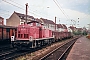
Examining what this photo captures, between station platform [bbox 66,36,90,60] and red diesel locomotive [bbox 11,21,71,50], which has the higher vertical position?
red diesel locomotive [bbox 11,21,71,50]

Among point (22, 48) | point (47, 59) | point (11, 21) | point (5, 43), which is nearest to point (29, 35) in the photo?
point (22, 48)

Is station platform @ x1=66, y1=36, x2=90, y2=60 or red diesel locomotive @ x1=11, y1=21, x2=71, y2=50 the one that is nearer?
station platform @ x1=66, y1=36, x2=90, y2=60

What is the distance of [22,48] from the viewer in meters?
15.7

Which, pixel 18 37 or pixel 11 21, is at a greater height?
pixel 11 21

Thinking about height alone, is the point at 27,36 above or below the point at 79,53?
above

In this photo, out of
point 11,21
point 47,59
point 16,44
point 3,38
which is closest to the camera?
point 47,59

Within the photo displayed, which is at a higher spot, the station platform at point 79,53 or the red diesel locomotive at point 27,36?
the red diesel locomotive at point 27,36

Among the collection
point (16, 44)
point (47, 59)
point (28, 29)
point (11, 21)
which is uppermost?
point (11, 21)

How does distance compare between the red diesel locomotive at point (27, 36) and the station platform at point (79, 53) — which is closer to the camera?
the station platform at point (79, 53)

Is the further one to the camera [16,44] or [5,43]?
[5,43]

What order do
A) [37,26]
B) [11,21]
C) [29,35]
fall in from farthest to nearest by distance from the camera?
[11,21]
[37,26]
[29,35]

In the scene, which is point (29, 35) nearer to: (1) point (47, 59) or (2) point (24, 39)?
(2) point (24, 39)

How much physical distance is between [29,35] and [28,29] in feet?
2.25

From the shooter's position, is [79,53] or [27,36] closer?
[79,53]
